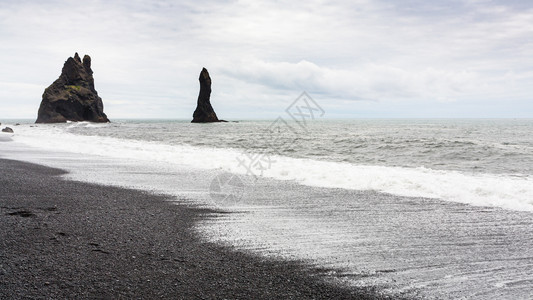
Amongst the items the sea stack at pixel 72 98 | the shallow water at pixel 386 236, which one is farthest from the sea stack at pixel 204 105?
the shallow water at pixel 386 236

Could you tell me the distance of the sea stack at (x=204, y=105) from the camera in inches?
5256

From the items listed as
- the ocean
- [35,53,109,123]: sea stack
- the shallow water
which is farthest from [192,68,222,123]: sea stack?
the shallow water

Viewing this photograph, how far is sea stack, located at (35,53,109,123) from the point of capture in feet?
383

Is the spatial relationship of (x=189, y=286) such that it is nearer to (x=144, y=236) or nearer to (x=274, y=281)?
(x=274, y=281)

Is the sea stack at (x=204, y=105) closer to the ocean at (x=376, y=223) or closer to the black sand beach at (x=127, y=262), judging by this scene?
the ocean at (x=376, y=223)

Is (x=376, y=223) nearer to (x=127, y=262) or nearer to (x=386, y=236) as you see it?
(x=386, y=236)

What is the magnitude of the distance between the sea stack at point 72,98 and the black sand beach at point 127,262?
123537 mm

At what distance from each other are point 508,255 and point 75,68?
143418mm

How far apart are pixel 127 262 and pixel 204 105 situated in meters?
133

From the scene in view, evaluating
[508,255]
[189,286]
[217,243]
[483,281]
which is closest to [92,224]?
[217,243]

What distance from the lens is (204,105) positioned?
134500mm

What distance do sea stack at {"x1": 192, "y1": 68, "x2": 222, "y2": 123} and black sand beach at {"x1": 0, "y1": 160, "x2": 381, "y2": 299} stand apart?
128 m

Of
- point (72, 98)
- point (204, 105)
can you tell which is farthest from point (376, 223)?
point (204, 105)

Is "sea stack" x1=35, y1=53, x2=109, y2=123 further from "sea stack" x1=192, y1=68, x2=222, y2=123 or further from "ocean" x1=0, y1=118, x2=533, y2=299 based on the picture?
"ocean" x1=0, y1=118, x2=533, y2=299
